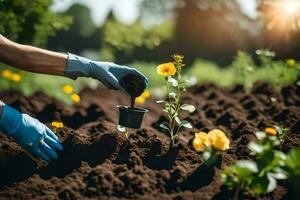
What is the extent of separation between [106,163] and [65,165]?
274mm

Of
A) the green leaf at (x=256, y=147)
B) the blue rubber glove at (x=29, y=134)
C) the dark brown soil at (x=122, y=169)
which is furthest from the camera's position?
the blue rubber glove at (x=29, y=134)

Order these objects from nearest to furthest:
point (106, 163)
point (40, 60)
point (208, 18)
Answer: point (106, 163) → point (40, 60) → point (208, 18)

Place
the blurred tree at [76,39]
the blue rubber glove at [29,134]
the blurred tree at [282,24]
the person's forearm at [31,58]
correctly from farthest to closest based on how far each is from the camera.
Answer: the blurred tree at [76,39] < the blurred tree at [282,24] < the person's forearm at [31,58] < the blue rubber glove at [29,134]

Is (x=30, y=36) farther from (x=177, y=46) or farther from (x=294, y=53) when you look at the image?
(x=177, y=46)

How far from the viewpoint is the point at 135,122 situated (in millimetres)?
2938

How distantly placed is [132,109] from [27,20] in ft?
9.70

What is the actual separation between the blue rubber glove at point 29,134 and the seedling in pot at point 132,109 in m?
0.50

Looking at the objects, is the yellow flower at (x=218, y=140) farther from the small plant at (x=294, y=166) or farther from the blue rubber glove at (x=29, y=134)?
the blue rubber glove at (x=29, y=134)

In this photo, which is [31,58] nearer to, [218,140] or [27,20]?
[218,140]

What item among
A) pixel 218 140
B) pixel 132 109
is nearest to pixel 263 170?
pixel 218 140

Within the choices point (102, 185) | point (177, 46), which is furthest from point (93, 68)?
point (177, 46)

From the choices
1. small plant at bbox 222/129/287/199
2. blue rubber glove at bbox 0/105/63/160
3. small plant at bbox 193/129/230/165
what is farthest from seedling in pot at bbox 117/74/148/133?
small plant at bbox 222/129/287/199

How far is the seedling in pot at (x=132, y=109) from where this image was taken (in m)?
2.91

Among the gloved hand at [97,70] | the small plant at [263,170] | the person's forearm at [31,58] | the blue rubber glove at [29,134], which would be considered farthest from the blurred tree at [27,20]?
the small plant at [263,170]
